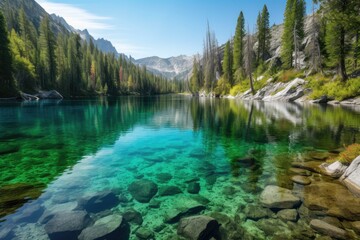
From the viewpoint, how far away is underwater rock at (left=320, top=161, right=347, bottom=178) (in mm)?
9424

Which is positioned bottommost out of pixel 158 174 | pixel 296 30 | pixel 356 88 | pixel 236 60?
pixel 158 174

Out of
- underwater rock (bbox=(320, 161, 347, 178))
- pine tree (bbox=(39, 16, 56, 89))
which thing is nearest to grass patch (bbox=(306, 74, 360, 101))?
underwater rock (bbox=(320, 161, 347, 178))

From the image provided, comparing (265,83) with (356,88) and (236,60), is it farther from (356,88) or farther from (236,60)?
(356,88)

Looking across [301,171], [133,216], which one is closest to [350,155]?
[301,171]

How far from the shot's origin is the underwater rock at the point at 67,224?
5789 mm

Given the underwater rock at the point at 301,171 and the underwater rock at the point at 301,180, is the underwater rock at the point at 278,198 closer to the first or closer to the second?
the underwater rock at the point at 301,180

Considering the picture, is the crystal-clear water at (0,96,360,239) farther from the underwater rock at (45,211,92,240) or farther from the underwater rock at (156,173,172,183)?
the underwater rock at (45,211,92,240)

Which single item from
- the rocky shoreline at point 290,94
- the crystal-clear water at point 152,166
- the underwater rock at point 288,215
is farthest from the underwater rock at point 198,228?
the rocky shoreline at point 290,94

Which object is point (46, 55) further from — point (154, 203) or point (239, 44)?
point (154, 203)

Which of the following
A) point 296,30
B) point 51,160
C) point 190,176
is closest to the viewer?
point 190,176

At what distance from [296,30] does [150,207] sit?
6949cm

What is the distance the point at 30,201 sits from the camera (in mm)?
7723

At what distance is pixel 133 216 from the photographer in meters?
6.83

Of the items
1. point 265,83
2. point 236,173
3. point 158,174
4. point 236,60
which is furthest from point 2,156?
point 236,60
